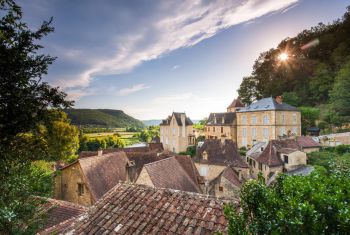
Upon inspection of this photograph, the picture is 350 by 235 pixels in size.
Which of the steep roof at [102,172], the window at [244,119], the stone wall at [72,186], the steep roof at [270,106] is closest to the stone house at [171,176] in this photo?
the steep roof at [102,172]

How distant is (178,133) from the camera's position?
4372 centimetres

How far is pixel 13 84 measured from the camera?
19.9 feet

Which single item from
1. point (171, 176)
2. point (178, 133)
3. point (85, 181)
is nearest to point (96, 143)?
point (178, 133)

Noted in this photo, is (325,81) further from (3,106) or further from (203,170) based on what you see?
(3,106)

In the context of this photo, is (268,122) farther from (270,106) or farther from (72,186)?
(72,186)

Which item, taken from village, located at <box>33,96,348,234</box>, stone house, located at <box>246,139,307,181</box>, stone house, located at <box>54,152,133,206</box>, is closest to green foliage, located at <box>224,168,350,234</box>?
village, located at <box>33,96,348,234</box>

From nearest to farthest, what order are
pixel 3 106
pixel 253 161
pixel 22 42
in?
pixel 3 106, pixel 22 42, pixel 253 161

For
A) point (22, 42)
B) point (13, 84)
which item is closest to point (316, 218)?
point (13, 84)

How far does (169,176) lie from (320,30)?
7362 centimetres

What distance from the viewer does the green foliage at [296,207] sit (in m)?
2.25

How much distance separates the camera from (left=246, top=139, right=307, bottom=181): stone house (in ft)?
83.3

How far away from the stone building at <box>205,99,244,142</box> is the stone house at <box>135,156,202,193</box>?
90.9 ft

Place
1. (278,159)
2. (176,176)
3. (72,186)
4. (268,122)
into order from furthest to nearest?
(268,122) → (278,159) → (176,176) → (72,186)

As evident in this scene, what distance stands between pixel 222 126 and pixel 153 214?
43203 millimetres
